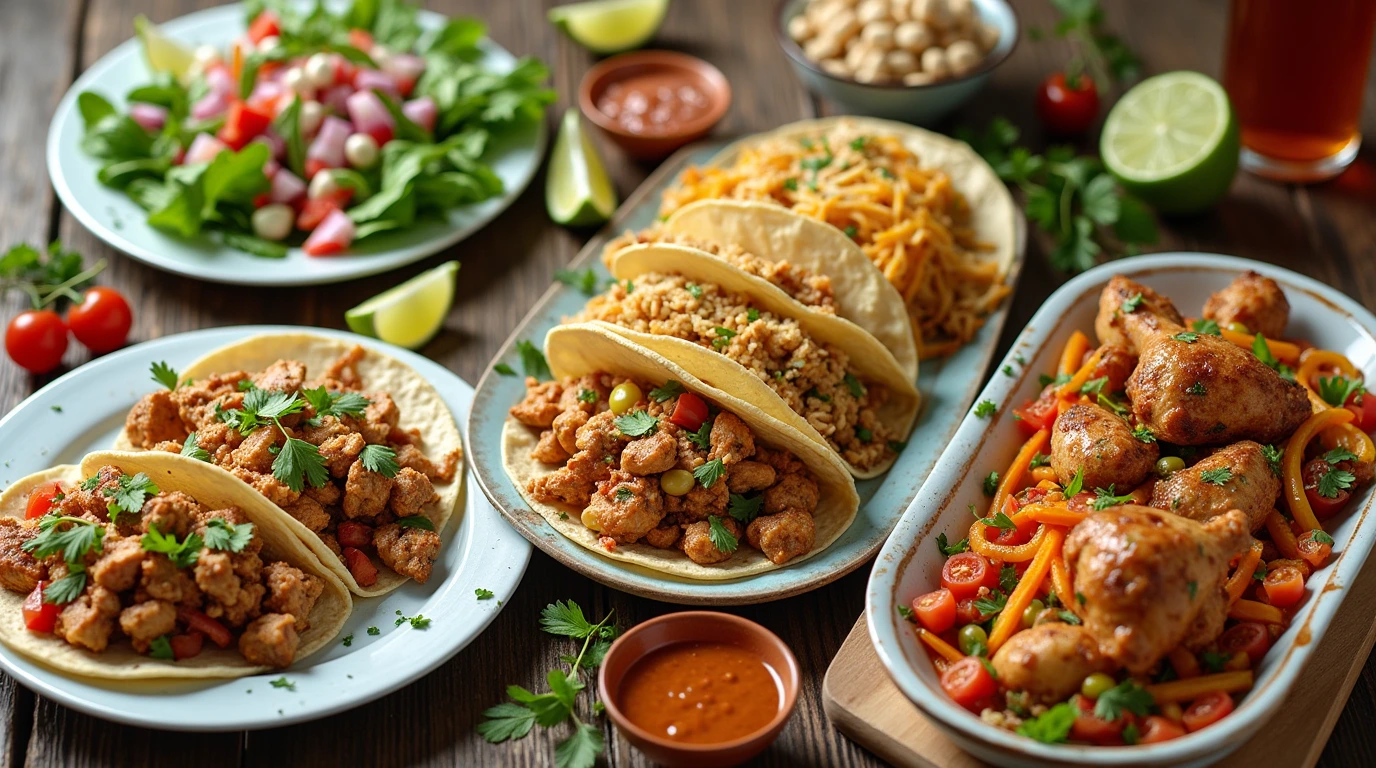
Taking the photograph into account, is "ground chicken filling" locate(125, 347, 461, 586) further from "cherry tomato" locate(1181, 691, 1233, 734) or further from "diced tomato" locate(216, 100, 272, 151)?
"cherry tomato" locate(1181, 691, 1233, 734)

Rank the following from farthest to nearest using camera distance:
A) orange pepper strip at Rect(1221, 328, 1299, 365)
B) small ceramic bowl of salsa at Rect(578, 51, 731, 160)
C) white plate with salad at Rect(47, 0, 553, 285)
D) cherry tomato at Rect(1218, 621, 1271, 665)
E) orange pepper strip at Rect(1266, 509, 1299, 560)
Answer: small ceramic bowl of salsa at Rect(578, 51, 731, 160) → white plate with salad at Rect(47, 0, 553, 285) → orange pepper strip at Rect(1221, 328, 1299, 365) → orange pepper strip at Rect(1266, 509, 1299, 560) → cherry tomato at Rect(1218, 621, 1271, 665)

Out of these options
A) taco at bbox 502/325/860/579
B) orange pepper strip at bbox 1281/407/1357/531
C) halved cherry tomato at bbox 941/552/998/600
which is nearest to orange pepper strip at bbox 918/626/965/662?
halved cherry tomato at bbox 941/552/998/600

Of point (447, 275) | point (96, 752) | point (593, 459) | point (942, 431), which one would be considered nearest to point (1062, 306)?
point (942, 431)

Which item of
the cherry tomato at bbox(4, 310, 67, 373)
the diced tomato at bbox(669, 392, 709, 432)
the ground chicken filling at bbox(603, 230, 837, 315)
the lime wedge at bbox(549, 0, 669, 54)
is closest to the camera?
the diced tomato at bbox(669, 392, 709, 432)

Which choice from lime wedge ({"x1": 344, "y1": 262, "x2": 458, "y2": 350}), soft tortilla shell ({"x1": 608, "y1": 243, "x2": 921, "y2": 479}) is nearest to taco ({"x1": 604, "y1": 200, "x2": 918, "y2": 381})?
soft tortilla shell ({"x1": 608, "y1": 243, "x2": 921, "y2": 479})

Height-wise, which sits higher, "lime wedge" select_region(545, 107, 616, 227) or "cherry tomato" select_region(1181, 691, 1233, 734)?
"cherry tomato" select_region(1181, 691, 1233, 734)

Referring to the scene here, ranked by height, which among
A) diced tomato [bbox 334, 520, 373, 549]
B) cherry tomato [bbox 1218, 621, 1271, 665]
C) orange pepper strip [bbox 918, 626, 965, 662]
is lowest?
diced tomato [bbox 334, 520, 373, 549]

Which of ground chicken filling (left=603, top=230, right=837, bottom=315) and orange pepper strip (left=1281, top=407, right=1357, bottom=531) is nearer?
orange pepper strip (left=1281, top=407, right=1357, bottom=531)
